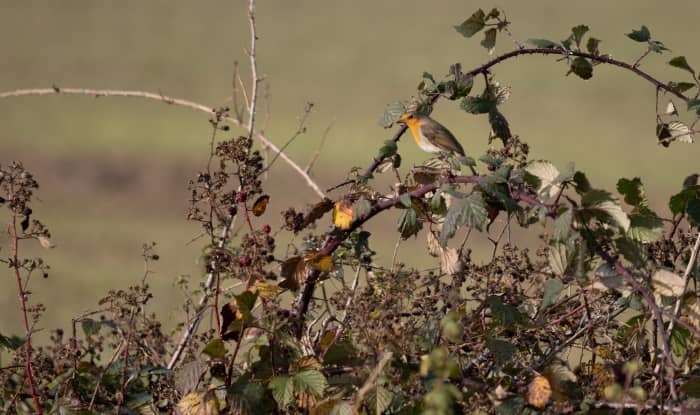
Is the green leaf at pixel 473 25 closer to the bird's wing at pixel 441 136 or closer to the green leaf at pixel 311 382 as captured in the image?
the green leaf at pixel 311 382

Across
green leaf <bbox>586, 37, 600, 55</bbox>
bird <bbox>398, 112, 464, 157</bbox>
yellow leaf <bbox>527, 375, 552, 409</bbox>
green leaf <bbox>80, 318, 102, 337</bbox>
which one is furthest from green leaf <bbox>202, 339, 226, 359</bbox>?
bird <bbox>398, 112, 464, 157</bbox>

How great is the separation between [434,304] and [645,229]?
0.31 m

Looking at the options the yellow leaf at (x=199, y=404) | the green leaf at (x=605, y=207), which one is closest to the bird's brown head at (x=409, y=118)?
the green leaf at (x=605, y=207)

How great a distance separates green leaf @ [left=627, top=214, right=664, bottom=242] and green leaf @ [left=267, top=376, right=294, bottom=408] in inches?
15.8

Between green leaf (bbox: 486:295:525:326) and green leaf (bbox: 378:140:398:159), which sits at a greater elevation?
green leaf (bbox: 378:140:398:159)

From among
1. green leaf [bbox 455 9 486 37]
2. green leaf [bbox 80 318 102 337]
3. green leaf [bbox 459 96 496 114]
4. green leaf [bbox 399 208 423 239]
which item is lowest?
green leaf [bbox 80 318 102 337]

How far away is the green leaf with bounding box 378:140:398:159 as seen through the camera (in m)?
1.21

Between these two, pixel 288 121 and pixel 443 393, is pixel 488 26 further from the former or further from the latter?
pixel 288 121

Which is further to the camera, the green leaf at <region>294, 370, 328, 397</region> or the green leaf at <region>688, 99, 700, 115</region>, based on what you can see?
the green leaf at <region>688, 99, 700, 115</region>

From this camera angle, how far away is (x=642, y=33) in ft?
4.26

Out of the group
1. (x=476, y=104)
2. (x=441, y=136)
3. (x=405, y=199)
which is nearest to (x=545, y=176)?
(x=405, y=199)

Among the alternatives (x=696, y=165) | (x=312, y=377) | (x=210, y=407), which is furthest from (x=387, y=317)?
(x=696, y=165)

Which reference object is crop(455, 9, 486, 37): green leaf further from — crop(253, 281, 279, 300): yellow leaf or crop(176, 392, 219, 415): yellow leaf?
crop(176, 392, 219, 415): yellow leaf

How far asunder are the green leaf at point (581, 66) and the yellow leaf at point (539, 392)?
51cm
